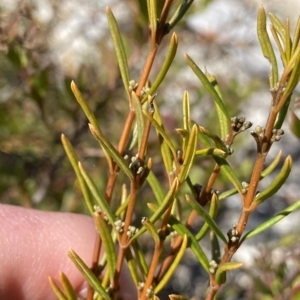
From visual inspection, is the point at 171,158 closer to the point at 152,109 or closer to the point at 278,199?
the point at 152,109

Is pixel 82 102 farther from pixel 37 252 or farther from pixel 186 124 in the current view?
pixel 37 252

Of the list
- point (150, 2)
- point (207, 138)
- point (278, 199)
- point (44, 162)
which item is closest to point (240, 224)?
point (207, 138)

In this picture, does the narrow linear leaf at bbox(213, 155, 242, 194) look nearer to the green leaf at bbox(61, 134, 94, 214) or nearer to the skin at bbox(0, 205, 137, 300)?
the green leaf at bbox(61, 134, 94, 214)

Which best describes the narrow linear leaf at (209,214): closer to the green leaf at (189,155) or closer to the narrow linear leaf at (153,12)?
the green leaf at (189,155)


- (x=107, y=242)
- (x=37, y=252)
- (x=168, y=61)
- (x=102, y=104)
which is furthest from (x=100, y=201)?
(x=102, y=104)

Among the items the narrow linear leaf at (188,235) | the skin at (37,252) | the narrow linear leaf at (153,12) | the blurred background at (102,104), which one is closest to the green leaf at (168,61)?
the narrow linear leaf at (153,12)
